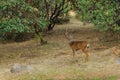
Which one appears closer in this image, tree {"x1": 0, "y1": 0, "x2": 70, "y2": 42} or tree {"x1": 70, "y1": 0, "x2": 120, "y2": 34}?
tree {"x1": 0, "y1": 0, "x2": 70, "y2": 42}

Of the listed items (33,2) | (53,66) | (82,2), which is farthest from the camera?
(33,2)

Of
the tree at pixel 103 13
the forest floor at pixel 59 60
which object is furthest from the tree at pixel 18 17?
the tree at pixel 103 13

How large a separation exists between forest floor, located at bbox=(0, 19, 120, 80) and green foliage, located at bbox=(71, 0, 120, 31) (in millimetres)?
975

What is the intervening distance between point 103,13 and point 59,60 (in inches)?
107

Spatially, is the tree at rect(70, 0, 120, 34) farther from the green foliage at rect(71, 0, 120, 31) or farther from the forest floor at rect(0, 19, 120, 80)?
the forest floor at rect(0, 19, 120, 80)

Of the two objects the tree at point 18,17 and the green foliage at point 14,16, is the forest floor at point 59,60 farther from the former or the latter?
the green foliage at point 14,16

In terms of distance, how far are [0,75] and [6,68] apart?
3.26 ft

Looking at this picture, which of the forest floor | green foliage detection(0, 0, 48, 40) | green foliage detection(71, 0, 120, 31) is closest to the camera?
the forest floor

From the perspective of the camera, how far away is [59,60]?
12.6 metres

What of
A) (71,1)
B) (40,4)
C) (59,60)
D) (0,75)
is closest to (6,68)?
(0,75)

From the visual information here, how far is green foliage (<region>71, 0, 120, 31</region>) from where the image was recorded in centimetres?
1374

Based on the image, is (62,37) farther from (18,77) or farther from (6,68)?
(18,77)

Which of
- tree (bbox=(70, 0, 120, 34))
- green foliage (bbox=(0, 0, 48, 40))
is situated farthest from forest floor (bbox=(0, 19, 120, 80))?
green foliage (bbox=(0, 0, 48, 40))

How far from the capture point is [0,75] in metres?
10.8
